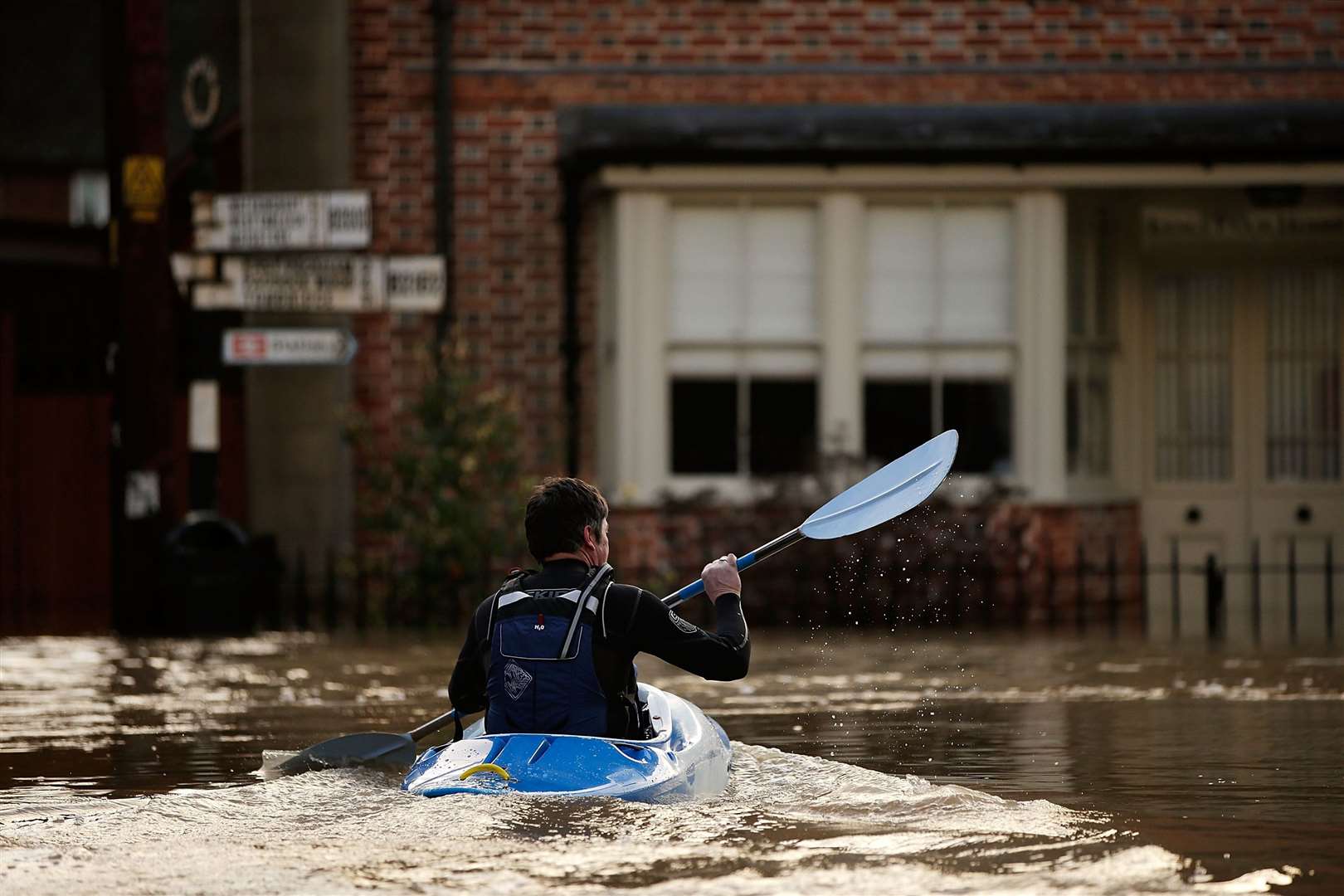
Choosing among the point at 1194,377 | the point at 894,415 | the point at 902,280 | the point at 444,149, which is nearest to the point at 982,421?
the point at 894,415

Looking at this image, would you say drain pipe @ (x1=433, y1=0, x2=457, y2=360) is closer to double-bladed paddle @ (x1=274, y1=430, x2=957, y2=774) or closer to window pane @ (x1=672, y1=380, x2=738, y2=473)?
window pane @ (x1=672, y1=380, x2=738, y2=473)

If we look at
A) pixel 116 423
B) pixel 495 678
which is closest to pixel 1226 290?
pixel 116 423

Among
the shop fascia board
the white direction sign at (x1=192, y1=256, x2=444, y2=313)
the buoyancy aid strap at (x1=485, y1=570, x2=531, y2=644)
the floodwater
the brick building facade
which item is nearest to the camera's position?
the floodwater

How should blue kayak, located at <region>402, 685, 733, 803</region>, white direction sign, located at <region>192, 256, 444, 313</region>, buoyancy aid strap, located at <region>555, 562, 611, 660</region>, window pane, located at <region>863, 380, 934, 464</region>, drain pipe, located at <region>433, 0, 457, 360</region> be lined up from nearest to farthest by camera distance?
1. blue kayak, located at <region>402, 685, 733, 803</region>
2. buoyancy aid strap, located at <region>555, 562, 611, 660</region>
3. white direction sign, located at <region>192, 256, 444, 313</region>
4. window pane, located at <region>863, 380, 934, 464</region>
5. drain pipe, located at <region>433, 0, 457, 360</region>

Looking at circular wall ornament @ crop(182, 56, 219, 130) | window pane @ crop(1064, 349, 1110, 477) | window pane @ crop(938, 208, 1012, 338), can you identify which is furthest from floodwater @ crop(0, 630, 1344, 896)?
circular wall ornament @ crop(182, 56, 219, 130)

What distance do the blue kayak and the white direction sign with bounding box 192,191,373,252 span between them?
8.80m

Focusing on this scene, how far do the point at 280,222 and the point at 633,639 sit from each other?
375 inches

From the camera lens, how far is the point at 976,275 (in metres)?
17.3

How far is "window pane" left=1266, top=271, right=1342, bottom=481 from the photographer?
18781mm

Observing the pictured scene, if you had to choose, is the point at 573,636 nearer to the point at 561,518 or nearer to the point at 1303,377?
the point at 561,518

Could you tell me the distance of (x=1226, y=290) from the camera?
1886 cm

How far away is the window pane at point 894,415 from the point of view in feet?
56.4

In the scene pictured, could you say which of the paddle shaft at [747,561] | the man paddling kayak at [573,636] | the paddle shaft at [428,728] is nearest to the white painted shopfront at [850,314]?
the paddle shaft at [428,728]

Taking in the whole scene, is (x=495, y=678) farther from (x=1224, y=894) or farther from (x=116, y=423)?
(x=116, y=423)
